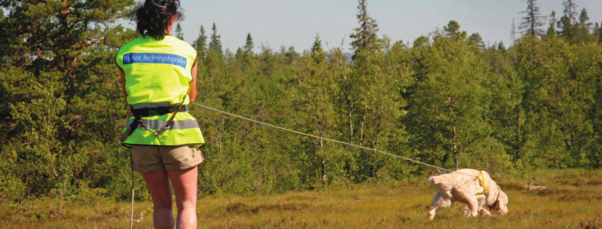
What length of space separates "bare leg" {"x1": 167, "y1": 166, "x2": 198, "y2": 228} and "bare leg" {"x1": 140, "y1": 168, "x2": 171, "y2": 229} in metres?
0.10

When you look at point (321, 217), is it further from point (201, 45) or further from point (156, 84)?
point (201, 45)

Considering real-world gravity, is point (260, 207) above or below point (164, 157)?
below

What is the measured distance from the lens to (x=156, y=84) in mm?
3070

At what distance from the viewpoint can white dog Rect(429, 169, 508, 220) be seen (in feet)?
27.4

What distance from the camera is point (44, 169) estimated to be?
20.3 metres

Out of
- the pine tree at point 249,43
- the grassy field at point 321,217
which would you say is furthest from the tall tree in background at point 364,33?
the pine tree at point 249,43

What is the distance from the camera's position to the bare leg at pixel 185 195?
10.4ft

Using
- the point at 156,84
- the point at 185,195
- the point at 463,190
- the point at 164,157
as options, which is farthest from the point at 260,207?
the point at 156,84

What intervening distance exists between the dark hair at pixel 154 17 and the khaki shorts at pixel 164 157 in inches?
31.0

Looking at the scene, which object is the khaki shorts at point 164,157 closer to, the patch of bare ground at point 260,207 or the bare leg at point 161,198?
the bare leg at point 161,198

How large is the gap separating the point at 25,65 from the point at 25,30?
1.78m

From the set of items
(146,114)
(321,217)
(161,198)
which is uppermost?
(146,114)

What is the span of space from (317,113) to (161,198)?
2768cm

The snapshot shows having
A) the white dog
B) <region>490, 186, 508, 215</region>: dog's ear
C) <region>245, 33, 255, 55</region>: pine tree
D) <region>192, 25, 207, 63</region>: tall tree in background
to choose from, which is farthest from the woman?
<region>245, 33, 255, 55</region>: pine tree
